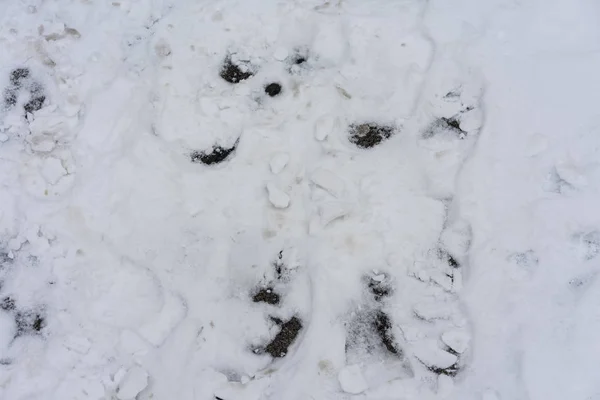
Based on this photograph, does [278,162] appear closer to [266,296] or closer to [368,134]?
[368,134]

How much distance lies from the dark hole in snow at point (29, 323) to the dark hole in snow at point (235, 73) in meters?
1.26

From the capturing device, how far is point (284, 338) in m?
2.00

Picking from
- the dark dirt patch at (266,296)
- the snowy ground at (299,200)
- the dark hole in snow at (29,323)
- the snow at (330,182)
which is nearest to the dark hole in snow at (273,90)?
the snowy ground at (299,200)

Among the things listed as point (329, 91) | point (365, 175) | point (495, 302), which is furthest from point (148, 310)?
point (495, 302)

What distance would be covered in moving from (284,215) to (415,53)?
3.01ft

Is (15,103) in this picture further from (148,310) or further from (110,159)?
(148,310)

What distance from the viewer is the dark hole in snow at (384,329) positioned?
1.98 metres

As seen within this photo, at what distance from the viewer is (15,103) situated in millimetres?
2297

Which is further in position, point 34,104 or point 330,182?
point 34,104

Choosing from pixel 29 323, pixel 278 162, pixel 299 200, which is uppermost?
pixel 278 162

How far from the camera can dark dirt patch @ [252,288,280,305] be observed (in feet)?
6.70

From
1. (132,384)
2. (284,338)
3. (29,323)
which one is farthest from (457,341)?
(29,323)

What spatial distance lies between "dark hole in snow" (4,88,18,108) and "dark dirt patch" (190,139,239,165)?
85 centimetres

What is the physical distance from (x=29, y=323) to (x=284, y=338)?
3.32 ft
